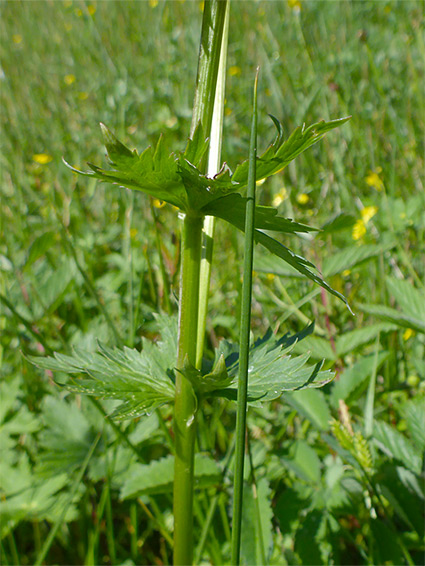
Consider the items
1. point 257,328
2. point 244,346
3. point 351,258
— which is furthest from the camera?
point 257,328

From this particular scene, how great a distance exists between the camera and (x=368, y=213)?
1729 mm

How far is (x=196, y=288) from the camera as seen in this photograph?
2.05 feet

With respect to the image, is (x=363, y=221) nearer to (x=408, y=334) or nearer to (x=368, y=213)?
(x=368, y=213)

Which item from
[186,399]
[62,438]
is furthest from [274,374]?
[62,438]

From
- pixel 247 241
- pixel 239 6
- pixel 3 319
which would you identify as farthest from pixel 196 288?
pixel 239 6

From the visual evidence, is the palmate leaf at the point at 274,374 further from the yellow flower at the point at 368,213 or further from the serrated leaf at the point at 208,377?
the yellow flower at the point at 368,213

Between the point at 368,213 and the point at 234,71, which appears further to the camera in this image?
the point at 234,71

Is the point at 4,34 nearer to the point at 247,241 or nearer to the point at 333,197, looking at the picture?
the point at 333,197

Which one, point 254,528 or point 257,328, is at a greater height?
point 257,328

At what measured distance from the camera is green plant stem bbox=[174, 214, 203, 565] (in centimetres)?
62

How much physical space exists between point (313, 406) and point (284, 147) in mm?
612

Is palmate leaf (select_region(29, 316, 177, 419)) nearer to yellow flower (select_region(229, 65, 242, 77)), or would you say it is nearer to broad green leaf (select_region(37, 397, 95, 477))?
broad green leaf (select_region(37, 397, 95, 477))

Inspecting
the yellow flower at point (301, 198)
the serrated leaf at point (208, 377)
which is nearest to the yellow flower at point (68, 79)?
the yellow flower at point (301, 198)

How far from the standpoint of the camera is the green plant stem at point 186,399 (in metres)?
0.62
